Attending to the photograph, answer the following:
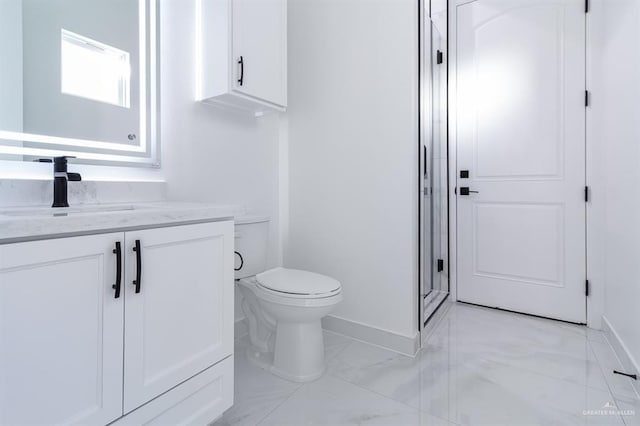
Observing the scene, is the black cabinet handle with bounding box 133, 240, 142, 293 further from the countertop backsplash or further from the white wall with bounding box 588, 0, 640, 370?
the white wall with bounding box 588, 0, 640, 370

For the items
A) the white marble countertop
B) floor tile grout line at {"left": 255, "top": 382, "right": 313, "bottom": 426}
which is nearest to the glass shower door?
floor tile grout line at {"left": 255, "top": 382, "right": 313, "bottom": 426}

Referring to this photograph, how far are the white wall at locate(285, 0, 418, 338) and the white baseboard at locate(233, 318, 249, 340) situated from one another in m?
0.53

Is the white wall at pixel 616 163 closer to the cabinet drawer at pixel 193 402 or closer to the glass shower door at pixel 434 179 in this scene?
the glass shower door at pixel 434 179

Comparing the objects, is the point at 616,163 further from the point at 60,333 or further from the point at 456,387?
the point at 60,333

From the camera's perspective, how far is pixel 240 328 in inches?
78.4

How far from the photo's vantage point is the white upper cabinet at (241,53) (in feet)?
5.19

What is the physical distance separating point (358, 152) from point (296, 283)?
922 mm

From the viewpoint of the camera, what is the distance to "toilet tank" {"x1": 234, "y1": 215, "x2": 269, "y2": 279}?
1.68 m

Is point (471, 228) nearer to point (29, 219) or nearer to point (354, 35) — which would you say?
point (354, 35)

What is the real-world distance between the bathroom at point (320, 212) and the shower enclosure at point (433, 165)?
3 centimetres

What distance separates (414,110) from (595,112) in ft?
4.31

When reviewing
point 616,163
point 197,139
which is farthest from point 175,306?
point 616,163

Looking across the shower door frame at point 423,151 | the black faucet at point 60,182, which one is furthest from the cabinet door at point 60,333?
the shower door frame at point 423,151

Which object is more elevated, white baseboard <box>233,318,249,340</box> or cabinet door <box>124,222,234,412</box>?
cabinet door <box>124,222,234,412</box>
